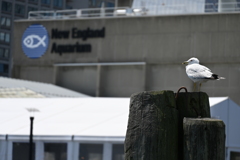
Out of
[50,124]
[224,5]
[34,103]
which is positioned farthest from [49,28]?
[50,124]

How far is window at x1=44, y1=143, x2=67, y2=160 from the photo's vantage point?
20.4 meters

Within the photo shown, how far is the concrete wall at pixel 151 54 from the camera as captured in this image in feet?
133

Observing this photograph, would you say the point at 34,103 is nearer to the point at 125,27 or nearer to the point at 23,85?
the point at 23,85

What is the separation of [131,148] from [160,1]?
4074 cm

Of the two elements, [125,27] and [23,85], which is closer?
[23,85]

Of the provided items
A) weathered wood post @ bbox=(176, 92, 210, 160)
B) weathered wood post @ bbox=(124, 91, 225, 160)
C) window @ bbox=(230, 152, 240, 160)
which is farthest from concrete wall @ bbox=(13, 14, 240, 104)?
weathered wood post @ bbox=(124, 91, 225, 160)

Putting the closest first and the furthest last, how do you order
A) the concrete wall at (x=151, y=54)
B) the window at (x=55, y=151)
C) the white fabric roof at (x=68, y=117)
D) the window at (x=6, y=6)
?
the white fabric roof at (x=68, y=117) < the window at (x=55, y=151) < the concrete wall at (x=151, y=54) < the window at (x=6, y=6)

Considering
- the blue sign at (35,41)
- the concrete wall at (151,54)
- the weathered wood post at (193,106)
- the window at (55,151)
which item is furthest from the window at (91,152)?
the blue sign at (35,41)

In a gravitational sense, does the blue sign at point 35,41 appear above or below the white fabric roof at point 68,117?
above

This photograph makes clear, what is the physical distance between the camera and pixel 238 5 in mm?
43656

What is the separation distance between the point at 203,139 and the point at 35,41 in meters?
41.3

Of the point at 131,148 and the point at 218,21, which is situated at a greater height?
the point at 218,21

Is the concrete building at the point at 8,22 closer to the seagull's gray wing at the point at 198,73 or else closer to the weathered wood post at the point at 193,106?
the seagull's gray wing at the point at 198,73

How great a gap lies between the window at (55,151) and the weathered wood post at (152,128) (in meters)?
14.6
